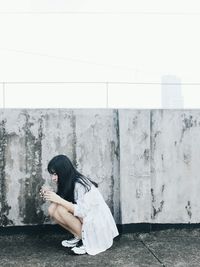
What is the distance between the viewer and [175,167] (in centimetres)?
503

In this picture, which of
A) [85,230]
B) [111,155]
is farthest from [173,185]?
[85,230]

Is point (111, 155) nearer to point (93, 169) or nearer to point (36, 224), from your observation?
point (93, 169)

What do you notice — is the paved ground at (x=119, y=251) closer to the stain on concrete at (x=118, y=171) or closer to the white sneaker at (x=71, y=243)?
the white sneaker at (x=71, y=243)

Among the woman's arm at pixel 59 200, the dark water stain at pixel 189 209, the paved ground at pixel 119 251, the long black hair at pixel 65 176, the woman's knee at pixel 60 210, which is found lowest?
the paved ground at pixel 119 251

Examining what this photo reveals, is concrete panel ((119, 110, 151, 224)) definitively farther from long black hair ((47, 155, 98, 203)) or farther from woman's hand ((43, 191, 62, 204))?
woman's hand ((43, 191, 62, 204))

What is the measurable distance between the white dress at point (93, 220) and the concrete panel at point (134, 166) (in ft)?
2.19

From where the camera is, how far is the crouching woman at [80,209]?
409 cm

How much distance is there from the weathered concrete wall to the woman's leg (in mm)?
769

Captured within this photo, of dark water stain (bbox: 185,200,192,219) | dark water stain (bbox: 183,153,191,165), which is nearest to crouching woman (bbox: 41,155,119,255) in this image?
dark water stain (bbox: 185,200,192,219)

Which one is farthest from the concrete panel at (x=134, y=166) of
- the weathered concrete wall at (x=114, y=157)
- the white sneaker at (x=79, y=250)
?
the white sneaker at (x=79, y=250)

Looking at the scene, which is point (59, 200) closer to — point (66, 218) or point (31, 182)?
point (66, 218)

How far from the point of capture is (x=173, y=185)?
5.02 meters

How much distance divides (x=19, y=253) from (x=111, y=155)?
167cm

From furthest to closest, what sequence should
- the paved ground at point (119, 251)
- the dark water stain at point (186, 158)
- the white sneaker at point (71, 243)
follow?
the dark water stain at point (186, 158), the white sneaker at point (71, 243), the paved ground at point (119, 251)
